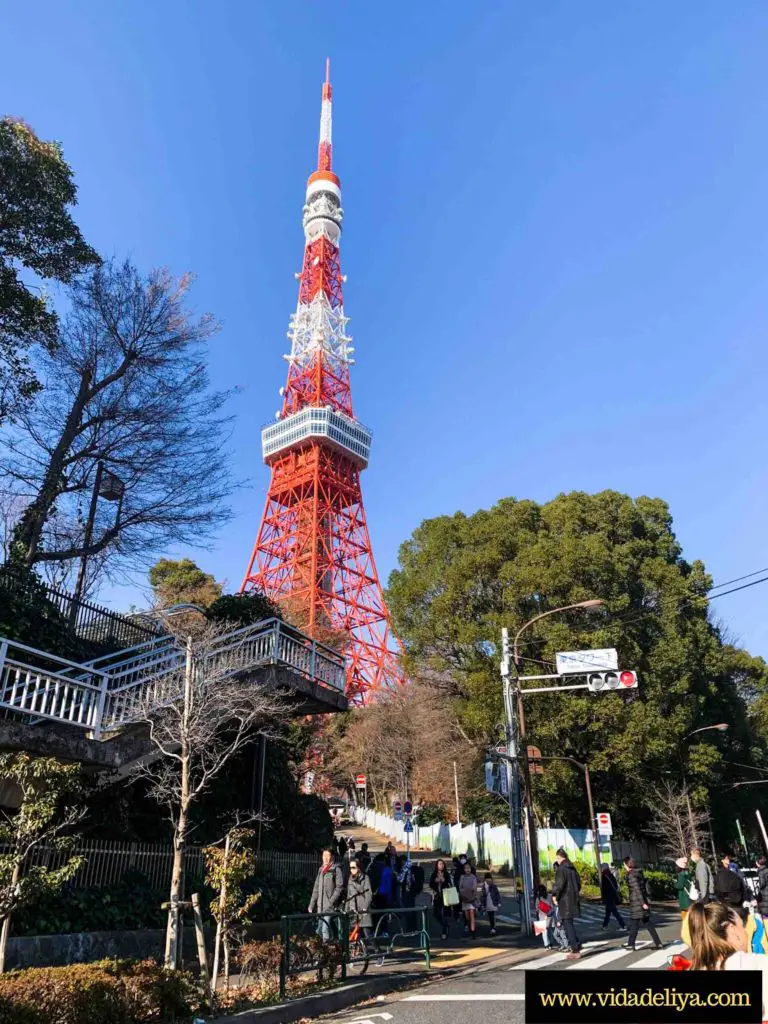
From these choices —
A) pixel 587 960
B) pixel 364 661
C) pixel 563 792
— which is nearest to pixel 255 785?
pixel 587 960

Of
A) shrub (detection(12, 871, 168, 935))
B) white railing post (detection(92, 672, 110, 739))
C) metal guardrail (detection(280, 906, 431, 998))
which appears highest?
white railing post (detection(92, 672, 110, 739))

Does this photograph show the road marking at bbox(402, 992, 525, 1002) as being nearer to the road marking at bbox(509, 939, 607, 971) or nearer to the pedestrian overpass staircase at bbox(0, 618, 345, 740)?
the road marking at bbox(509, 939, 607, 971)

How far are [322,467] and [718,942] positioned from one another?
5180 centimetres

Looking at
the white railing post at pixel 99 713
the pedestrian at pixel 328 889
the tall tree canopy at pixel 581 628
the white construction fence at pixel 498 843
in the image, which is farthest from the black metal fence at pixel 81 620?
the tall tree canopy at pixel 581 628

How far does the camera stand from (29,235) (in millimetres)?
13250

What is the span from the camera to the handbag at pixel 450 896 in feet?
41.4

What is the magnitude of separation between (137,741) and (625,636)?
18.5 metres

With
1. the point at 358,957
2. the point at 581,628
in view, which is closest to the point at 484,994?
the point at 358,957

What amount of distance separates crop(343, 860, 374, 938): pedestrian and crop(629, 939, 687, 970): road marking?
10.3ft

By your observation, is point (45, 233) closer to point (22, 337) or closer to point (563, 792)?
point (22, 337)

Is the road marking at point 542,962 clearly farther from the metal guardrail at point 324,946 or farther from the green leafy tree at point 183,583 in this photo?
the green leafy tree at point 183,583

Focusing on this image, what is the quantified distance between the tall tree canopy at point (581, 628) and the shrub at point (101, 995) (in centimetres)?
1783

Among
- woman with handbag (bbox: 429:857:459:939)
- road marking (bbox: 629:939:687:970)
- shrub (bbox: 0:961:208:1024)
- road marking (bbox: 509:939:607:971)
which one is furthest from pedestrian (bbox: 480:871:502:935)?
shrub (bbox: 0:961:208:1024)

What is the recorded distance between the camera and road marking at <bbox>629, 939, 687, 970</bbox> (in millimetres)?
8041
